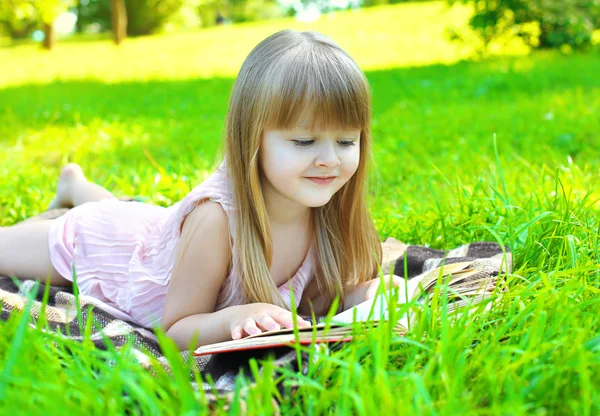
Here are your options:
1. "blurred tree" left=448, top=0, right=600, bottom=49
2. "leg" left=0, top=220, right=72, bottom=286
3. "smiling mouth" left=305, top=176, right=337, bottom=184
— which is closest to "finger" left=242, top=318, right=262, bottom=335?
"smiling mouth" left=305, top=176, right=337, bottom=184

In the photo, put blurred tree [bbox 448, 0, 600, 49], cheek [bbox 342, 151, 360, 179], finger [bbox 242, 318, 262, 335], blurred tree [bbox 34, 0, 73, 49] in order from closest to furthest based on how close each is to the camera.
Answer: finger [bbox 242, 318, 262, 335]
cheek [bbox 342, 151, 360, 179]
blurred tree [bbox 448, 0, 600, 49]
blurred tree [bbox 34, 0, 73, 49]

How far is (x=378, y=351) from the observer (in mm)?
1381

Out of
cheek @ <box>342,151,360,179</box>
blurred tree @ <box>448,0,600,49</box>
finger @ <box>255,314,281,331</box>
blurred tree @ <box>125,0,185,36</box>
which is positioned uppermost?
blurred tree @ <box>125,0,185,36</box>

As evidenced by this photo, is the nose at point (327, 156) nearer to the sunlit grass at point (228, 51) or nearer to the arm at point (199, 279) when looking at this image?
the arm at point (199, 279)

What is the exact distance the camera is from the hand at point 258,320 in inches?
71.5

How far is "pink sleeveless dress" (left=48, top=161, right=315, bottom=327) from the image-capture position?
7.06ft

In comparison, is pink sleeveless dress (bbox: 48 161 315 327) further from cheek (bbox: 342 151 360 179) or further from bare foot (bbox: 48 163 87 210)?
bare foot (bbox: 48 163 87 210)

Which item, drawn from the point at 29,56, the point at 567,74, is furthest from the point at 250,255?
the point at 29,56

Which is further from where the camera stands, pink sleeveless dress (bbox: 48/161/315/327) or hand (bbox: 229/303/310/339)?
pink sleeveless dress (bbox: 48/161/315/327)

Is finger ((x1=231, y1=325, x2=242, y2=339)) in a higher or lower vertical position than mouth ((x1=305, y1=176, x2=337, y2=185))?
lower

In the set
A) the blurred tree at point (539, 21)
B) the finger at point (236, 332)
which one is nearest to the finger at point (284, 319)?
the finger at point (236, 332)

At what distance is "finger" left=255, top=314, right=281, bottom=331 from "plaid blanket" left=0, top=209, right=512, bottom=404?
0.29ft

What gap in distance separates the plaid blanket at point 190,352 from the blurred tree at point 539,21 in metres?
7.06

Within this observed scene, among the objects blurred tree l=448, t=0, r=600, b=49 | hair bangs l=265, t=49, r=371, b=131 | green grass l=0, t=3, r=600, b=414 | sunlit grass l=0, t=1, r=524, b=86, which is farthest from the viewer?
sunlit grass l=0, t=1, r=524, b=86
